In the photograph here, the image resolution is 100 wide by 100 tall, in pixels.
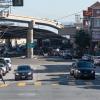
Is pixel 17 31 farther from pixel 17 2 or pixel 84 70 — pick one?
pixel 17 2

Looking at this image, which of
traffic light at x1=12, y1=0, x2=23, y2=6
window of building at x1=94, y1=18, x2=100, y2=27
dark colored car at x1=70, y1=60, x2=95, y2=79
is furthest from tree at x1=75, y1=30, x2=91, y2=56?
traffic light at x1=12, y1=0, x2=23, y2=6

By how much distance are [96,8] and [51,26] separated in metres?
13.6

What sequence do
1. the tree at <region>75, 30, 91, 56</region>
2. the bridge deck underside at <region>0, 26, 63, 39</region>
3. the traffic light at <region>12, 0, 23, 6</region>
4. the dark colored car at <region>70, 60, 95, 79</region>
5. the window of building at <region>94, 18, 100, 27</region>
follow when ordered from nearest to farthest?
the traffic light at <region>12, 0, 23, 6</region>
the dark colored car at <region>70, 60, 95, 79</region>
the bridge deck underside at <region>0, 26, 63, 39</region>
the tree at <region>75, 30, 91, 56</region>
the window of building at <region>94, 18, 100, 27</region>

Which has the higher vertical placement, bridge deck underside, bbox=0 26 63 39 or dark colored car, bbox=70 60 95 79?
bridge deck underside, bbox=0 26 63 39

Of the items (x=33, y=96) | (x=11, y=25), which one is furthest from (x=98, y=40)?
(x=33, y=96)

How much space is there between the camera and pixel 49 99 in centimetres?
3278

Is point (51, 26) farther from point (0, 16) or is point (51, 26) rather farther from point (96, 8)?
point (0, 16)

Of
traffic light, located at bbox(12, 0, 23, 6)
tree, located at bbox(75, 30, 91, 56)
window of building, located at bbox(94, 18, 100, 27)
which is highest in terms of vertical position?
window of building, located at bbox(94, 18, 100, 27)

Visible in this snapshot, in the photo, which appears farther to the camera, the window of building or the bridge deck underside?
the window of building

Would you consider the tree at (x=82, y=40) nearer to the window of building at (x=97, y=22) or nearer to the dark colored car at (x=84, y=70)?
the window of building at (x=97, y=22)

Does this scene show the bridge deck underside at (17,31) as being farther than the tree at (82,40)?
No

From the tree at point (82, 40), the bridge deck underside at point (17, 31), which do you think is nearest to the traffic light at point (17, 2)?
the bridge deck underside at point (17, 31)

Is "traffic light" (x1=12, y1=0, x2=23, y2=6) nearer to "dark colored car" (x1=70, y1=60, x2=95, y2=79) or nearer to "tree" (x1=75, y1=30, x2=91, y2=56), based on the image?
"dark colored car" (x1=70, y1=60, x2=95, y2=79)

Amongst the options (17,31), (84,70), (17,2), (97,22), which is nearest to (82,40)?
(97,22)
